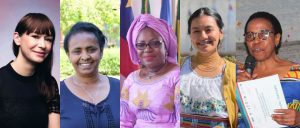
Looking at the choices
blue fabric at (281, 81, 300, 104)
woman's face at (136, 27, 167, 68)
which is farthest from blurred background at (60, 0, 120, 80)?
blue fabric at (281, 81, 300, 104)

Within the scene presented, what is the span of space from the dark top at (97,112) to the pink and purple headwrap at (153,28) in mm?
456

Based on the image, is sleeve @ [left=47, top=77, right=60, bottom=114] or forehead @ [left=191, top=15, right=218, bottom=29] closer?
forehead @ [left=191, top=15, right=218, bottom=29]

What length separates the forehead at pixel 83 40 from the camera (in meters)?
5.02

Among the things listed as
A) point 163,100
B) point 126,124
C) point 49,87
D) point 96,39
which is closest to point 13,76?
point 49,87

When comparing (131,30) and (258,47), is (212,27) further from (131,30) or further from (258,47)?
(131,30)

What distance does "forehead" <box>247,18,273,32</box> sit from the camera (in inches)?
155

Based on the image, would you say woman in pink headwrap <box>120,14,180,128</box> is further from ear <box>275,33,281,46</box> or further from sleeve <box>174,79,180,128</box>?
ear <box>275,33,281,46</box>

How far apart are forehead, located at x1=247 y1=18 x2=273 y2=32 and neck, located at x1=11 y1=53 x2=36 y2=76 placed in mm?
2606

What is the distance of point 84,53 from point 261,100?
2146 mm

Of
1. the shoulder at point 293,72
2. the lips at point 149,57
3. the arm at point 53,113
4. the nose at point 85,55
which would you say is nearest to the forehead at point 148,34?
the lips at point 149,57

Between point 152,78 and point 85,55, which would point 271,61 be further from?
point 85,55

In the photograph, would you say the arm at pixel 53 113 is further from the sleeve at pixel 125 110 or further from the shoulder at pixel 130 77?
the shoulder at pixel 130 77

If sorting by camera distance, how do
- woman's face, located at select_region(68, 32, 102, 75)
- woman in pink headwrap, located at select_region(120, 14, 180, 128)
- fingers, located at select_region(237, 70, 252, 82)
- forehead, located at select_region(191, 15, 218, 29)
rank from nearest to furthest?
fingers, located at select_region(237, 70, 252, 82), forehead, located at select_region(191, 15, 218, 29), woman in pink headwrap, located at select_region(120, 14, 180, 128), woman's face, located at select_region(68, 32, 102, 75)

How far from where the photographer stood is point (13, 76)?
5.09m
